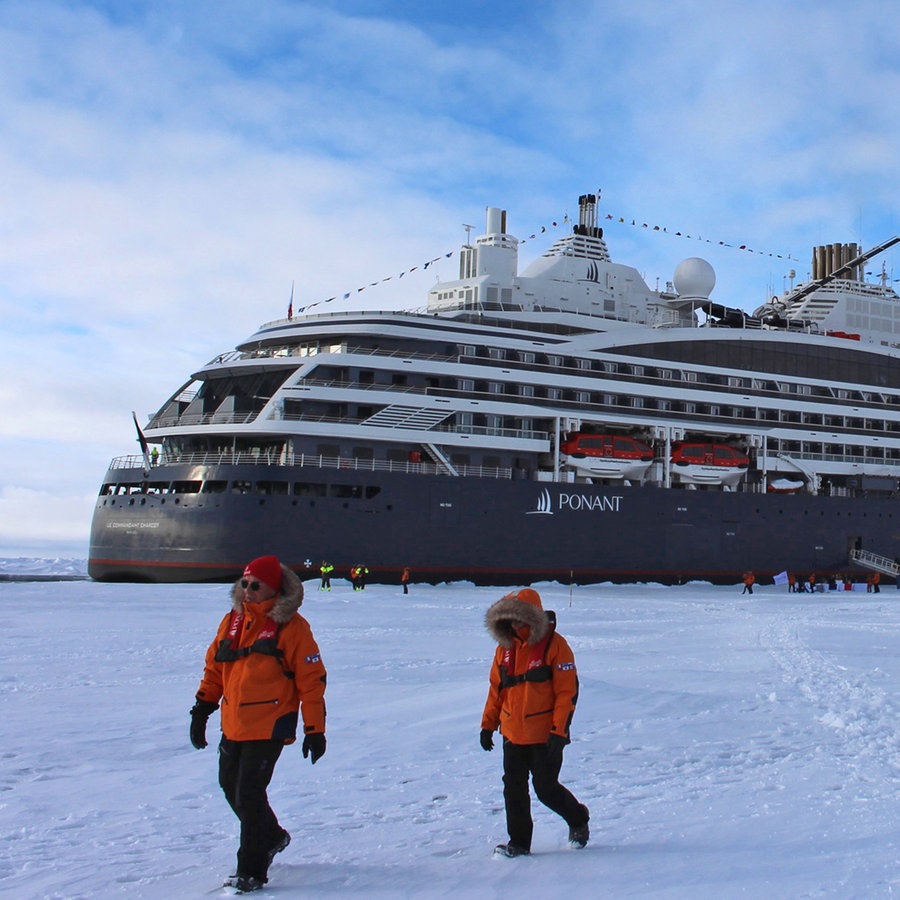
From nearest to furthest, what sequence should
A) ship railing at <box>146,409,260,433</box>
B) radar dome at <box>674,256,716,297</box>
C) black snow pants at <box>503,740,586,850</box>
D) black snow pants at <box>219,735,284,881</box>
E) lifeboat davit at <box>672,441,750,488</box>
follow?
black snow pants at <box>219,735,284,881</box>, black snow pants at <box>503,740,586,850</box>, ship railing at <box>146,409,260,433</box>, lifeboat davit at <box>672,441,750,488</box>, radar dome at <box>674,256,716,297</box>

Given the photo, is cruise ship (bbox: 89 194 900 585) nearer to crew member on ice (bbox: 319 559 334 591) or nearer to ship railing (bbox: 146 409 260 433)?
ship railing (bbox: 146 409 260 433)

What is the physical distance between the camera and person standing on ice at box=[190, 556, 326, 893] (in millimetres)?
5105

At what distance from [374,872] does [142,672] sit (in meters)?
7.28

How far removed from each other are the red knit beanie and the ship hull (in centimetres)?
2540

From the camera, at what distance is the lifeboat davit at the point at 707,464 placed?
3888cm

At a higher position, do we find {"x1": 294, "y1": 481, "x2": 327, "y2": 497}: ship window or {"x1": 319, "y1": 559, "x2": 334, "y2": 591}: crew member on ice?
{"x1": 294, "y1": 481, "x2": 327, "y2": 497}: ship window

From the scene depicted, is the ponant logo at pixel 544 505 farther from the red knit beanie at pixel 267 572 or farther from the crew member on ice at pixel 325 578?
the red knit beanie at pixel 267 572

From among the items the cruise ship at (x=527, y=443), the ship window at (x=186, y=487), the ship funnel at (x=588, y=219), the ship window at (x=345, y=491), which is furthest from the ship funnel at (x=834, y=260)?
the ship window at (x=186, y=487)

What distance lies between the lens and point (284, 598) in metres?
5.21

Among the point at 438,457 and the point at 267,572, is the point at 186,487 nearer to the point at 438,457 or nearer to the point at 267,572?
the point at 438,457

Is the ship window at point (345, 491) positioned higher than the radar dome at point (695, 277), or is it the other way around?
the radar dome at point (695, 277)

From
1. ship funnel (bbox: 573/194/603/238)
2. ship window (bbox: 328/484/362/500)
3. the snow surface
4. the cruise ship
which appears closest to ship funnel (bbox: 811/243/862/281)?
the cruise ship

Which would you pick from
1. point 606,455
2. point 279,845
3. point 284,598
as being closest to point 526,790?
point 279,845

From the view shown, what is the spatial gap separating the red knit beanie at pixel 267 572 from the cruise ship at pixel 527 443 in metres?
25.6
